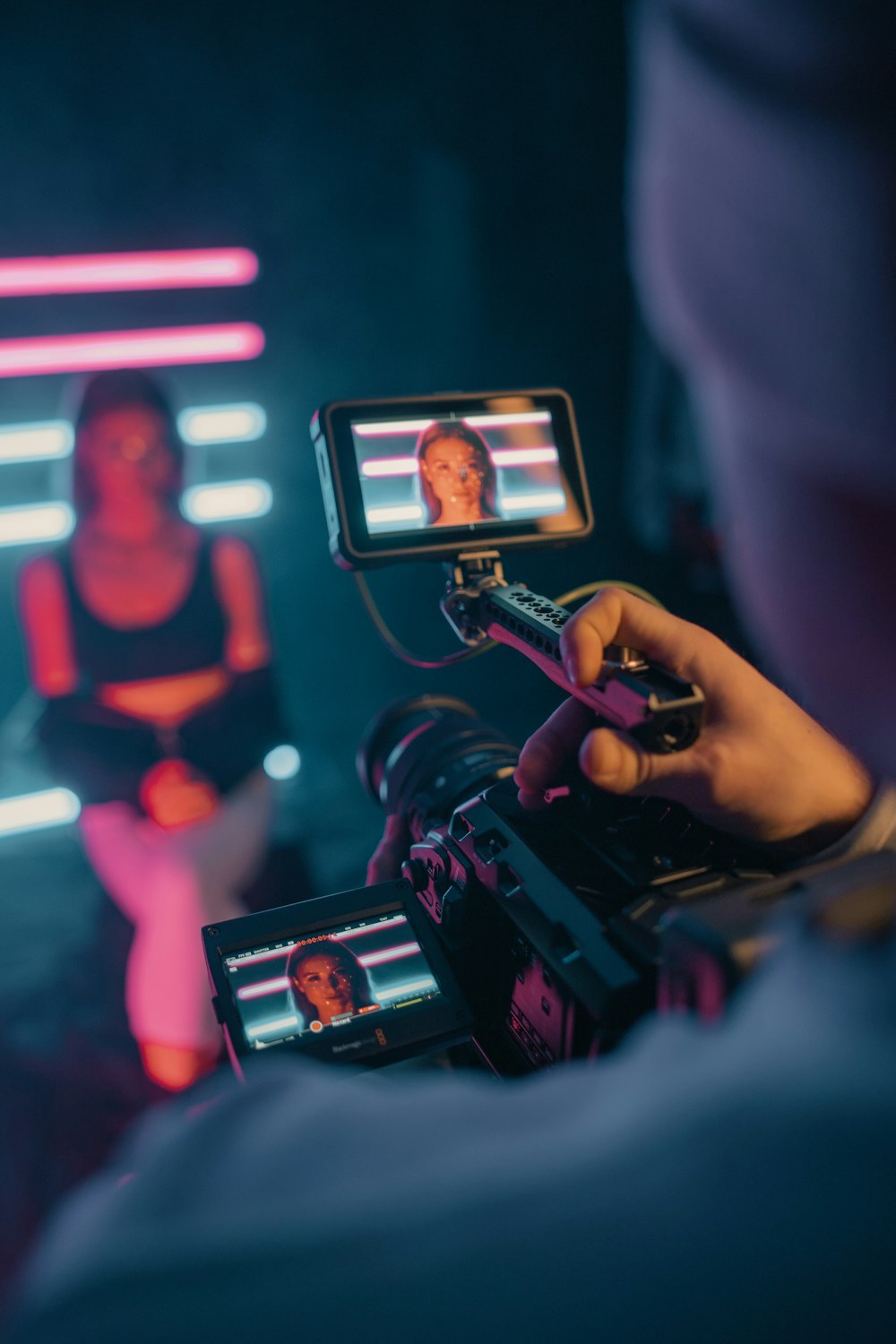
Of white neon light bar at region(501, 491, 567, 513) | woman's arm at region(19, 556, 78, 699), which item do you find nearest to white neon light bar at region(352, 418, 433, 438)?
white neon light bar at region(501, 491, 567, 513)

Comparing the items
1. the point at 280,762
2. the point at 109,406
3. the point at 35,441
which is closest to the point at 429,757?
the point at 109,406

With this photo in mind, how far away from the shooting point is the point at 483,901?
739 millimetres

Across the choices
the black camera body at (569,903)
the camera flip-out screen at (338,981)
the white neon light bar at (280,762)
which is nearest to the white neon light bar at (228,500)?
the white neon light bar at (280,762)

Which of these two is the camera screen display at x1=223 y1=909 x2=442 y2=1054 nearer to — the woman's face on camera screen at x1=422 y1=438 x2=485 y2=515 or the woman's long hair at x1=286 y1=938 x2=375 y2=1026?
the woman's long hair at x1=286 y1=938 x2=375 y2=1026

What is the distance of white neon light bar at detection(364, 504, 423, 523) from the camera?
0.90m

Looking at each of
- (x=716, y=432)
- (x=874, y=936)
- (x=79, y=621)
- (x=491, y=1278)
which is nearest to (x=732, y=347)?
(x=716, y=432)

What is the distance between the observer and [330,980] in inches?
27.5

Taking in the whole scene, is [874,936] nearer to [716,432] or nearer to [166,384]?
[716,432]

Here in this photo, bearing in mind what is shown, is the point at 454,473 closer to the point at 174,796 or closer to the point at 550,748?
the point at 550,748

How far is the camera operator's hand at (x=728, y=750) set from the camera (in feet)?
2.21

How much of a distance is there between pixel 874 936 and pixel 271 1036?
50 cm

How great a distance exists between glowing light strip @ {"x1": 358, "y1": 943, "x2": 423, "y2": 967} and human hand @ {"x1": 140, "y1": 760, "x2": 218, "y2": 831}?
1.51 meters

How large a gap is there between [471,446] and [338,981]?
0.61m

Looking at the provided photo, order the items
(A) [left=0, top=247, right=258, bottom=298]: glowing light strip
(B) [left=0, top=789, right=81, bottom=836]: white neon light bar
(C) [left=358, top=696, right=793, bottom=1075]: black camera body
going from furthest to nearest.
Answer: (B) [left=0, top=789, right=81, bottom=836]: white neon light bar
(A) [left=0, top=247, right=258, bottom=298]: glowing light strip
(C) [left=358, top=696, right=793, bottom=1075]: black camera body
